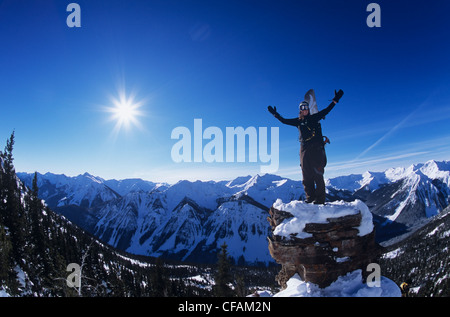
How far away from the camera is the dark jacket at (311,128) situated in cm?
1258

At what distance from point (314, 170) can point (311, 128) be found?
8.02 ft

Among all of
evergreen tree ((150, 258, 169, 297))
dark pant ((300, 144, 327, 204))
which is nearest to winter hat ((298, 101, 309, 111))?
dark pant ((300, 144, 327, 204))

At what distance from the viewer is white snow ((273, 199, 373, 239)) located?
11.2 m

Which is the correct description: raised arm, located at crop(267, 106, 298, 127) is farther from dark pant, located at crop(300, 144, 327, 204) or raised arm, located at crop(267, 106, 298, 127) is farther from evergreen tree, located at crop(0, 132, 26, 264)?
evergreen tree, located at crop(0, 132, 26, 264)

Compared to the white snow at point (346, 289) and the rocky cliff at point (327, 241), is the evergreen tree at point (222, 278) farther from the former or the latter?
the white snow at point (346, 289)

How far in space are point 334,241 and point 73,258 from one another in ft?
303

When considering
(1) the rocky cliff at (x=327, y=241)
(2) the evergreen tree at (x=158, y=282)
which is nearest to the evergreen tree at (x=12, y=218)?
(2) the evergreen tree at (x=158, y=282)

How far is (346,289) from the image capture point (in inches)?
399

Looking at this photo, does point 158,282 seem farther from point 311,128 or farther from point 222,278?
point 311,128

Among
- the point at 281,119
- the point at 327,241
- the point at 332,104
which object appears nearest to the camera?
the point at 327,241

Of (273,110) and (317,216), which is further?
(273,110)

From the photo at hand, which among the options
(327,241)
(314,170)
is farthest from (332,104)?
(327,241)
